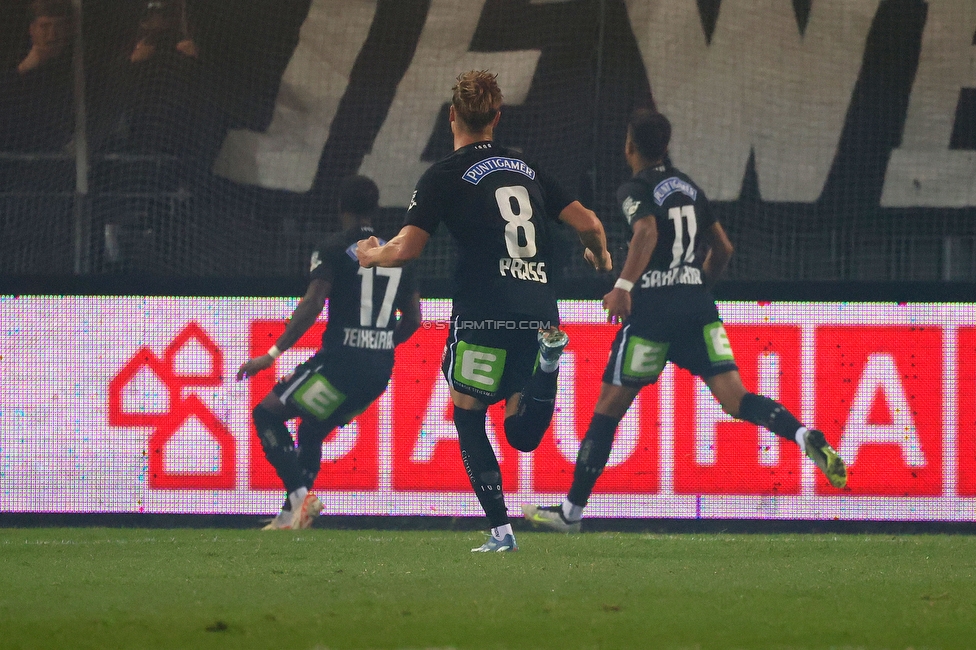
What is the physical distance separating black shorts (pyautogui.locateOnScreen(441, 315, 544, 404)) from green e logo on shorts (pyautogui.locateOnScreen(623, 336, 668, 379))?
5.37ft

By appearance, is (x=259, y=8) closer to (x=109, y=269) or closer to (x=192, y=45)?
(x=192, y=45)

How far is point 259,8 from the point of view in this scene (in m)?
8.73

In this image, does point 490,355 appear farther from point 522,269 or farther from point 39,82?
point 39,82

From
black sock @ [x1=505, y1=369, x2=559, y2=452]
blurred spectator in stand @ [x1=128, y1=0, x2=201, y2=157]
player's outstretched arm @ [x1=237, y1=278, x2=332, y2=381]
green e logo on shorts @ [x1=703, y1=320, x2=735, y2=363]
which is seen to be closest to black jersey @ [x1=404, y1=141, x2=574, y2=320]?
black sock @ [x1=505, y1=369, x2=559, y2=452]

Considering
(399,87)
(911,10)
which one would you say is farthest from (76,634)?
(911,10)

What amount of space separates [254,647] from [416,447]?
3934 mm

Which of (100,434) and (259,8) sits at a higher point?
(259,8)

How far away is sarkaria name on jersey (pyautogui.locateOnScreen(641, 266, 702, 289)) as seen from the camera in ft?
22.6

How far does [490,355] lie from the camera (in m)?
5.30

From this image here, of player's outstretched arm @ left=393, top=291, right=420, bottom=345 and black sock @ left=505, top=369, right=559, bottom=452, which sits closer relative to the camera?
black sock @ left=505, top=369, right=559, bottom=452

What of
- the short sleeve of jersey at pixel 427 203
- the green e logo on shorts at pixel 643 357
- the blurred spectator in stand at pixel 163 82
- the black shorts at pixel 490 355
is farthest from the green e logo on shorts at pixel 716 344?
the blurred spectator in stand at pixel 163 82

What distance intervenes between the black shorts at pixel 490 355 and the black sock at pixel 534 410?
9cm

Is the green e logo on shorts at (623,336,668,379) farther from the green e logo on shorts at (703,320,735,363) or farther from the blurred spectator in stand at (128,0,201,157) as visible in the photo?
the blurred spectator in stand at (128,0,201,157)

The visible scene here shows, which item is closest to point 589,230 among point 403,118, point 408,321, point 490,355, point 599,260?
point 599,260
